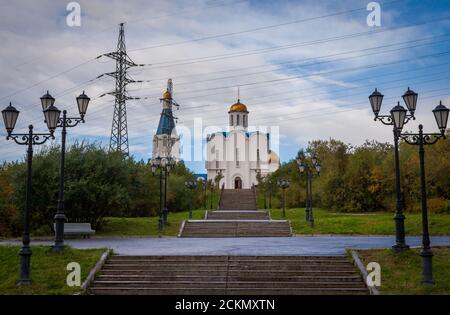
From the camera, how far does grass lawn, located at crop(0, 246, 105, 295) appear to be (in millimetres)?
12211

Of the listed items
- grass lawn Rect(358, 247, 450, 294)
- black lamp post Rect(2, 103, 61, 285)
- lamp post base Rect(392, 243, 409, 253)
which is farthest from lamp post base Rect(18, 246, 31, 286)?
lamp post base Rect(392, 243, 409, 253)

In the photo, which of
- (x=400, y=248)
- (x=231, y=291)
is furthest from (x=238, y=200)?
(x=231, y=291)

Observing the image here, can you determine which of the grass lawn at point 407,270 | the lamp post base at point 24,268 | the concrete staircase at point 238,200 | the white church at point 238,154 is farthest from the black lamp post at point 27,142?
the white church at point 238,154

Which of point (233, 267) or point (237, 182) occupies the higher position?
point (237, 182)

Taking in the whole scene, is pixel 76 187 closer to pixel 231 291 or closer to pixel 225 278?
pixel 225 278

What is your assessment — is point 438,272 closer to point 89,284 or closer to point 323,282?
point 323,282

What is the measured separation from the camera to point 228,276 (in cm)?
1316

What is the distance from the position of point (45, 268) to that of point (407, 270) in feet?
32.9

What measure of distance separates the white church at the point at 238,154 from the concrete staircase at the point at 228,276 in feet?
172

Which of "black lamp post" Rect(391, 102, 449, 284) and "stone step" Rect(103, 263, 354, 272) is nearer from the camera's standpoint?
"black lamp post" Rect(391, 102, 449, 284)

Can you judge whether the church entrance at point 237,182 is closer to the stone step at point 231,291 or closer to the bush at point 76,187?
the bush at point 76,187

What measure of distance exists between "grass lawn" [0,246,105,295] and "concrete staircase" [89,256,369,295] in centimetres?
61

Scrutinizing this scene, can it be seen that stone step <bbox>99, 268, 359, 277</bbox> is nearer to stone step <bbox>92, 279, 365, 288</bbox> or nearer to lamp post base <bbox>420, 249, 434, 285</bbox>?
stone step <bbox>92, 279, 365, 288</bbox>
